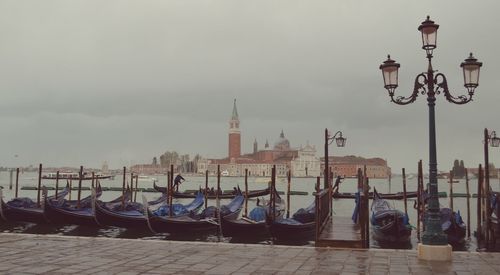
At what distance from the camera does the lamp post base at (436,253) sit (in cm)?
622

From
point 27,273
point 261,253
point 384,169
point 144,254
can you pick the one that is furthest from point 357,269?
point 384,169

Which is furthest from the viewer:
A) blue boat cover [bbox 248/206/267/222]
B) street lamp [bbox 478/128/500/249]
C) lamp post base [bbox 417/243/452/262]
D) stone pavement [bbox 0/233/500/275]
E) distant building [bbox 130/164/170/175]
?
distant building [bbox 130/164/170/175]

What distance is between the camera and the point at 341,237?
836cm

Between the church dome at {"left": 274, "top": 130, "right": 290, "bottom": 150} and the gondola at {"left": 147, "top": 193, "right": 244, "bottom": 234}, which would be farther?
the church dome at {"left": 274, "top": 130, "right": 290, "bottom": 150}

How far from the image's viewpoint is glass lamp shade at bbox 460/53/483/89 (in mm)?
6602

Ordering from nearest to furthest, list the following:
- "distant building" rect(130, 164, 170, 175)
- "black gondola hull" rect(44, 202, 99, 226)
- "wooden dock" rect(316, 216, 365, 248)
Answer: "wooden dock" rect(316, 216, 365, 248) < "black gondola hull" rect(44, 202, 99, 226) < "distant building" rect(130, 164, 170, 175)

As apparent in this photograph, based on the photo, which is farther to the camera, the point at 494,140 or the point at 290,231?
the point at 494,140

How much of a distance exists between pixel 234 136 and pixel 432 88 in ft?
386

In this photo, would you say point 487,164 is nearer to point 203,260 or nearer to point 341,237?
point 341,237

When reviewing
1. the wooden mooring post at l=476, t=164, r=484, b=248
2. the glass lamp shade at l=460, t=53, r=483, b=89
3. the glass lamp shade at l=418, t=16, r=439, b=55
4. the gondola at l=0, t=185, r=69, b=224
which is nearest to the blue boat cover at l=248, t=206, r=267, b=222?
the wooden mooring post at l=476, t=164, r=484, b=248

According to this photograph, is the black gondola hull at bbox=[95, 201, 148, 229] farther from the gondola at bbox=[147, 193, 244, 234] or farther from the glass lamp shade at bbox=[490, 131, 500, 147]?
the glass lamp shade at bbox=[490, 131, 500, 147]

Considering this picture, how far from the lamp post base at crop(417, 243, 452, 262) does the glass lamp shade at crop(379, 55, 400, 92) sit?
6.88 ft

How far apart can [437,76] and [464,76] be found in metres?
0.39

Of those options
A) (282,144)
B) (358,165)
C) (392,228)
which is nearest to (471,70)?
(392,228)
